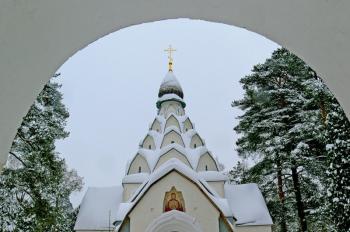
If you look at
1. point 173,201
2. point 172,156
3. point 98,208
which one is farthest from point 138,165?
point 173,201

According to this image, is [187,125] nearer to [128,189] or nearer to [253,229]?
[128,189]

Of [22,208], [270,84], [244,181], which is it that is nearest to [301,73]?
[270,84]

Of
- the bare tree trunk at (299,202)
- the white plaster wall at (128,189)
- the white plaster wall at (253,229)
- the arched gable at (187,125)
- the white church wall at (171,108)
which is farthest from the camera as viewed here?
the white church wall at (171,108)

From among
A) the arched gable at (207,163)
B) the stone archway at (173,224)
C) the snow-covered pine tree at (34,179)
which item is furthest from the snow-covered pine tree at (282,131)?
the snow-covered pine tree at (34,179)

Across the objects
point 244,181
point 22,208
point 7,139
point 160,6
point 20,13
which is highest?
point 244,181

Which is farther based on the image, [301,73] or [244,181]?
[244,181]

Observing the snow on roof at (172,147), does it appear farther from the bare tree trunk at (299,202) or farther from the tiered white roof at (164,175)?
the bare tree trunk at (299,202)

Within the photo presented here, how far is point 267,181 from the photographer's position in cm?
2355

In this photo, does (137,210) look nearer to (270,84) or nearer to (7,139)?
(270,84)

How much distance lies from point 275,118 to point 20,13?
21023 mm

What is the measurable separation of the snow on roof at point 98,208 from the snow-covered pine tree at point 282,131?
28.2 feet

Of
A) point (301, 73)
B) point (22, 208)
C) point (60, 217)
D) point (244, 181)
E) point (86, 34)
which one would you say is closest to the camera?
point (86, 34)

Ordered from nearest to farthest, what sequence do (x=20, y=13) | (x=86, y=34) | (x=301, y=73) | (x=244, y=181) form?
(x=20, y=13) → (x=86, y=34) → (x=301, y=73) → (x=244, y=181)

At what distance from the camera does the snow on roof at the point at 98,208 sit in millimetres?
22391
